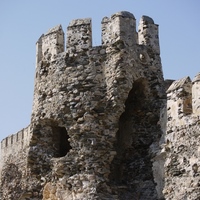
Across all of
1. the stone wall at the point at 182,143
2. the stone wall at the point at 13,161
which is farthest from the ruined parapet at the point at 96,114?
the stone wall at the point at 13,161

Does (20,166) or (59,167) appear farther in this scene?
(20,166)

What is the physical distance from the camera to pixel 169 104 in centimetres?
1273

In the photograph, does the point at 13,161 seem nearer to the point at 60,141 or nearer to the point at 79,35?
the point at 60,141

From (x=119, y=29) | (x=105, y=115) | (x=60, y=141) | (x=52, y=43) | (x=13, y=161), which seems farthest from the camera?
(x=13, y=161)

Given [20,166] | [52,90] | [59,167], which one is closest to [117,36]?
[52,90]

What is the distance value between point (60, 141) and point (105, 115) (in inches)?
58.3

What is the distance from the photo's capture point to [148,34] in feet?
47.9

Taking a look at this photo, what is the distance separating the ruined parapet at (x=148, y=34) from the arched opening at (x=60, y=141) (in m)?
2.62

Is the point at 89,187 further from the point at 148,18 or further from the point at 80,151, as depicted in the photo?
the point at 148,18

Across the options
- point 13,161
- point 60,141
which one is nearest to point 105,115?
point 60,141

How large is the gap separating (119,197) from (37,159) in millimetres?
1908

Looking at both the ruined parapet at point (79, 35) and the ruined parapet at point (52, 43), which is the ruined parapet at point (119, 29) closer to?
the ruined parapet at point (79, 35)

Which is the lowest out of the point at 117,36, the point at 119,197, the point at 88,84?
the point at 119,197

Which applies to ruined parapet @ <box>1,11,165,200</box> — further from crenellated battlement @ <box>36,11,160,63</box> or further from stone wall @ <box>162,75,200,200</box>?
stone wall @ <box>162,75,200,200</box>
